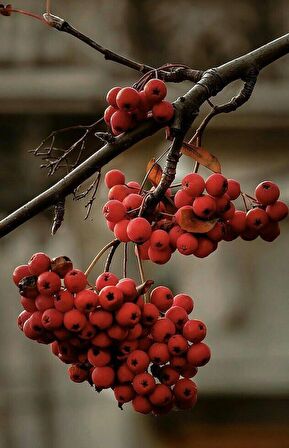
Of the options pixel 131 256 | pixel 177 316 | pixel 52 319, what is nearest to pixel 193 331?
pixel 177 316

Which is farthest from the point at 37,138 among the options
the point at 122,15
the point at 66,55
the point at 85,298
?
the point at 85,298

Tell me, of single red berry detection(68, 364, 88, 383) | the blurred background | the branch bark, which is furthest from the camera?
the blurred background

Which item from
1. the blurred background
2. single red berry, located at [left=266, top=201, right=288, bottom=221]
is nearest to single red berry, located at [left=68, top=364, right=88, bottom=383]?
single red berry, located at [left=266, top=201, right=288, bottom=221]

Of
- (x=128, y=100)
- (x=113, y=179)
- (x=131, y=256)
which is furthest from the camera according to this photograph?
(x=131, y=256)

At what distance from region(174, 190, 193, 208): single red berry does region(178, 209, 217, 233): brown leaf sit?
1 cm

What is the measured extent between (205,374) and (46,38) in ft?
5.18

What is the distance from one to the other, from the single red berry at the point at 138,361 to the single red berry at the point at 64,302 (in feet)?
0.20

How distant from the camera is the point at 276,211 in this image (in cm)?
83

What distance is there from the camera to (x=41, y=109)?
4066 mm

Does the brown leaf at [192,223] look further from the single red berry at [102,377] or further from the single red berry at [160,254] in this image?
the single red berry at [102,377]

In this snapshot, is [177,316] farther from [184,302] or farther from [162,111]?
[162,111]

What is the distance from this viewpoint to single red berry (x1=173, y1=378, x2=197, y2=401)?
2.53 feet

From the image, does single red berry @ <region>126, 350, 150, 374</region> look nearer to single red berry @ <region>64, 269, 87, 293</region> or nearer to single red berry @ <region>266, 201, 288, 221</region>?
single red berry @ <region>64, 269, 87, 293</region>

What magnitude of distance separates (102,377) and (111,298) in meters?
0.07
